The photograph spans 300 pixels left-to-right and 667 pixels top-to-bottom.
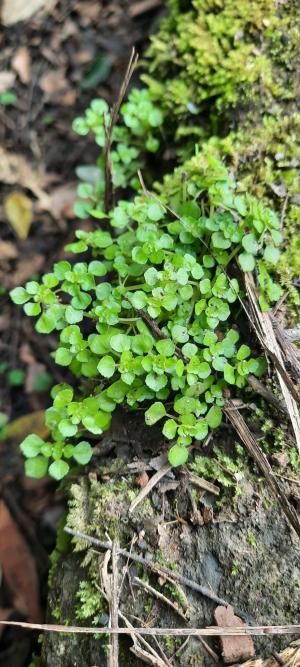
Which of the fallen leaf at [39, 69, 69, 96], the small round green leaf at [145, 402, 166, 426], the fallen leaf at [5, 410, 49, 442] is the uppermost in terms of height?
the fallen leaf at [39, 69, 69, 96]

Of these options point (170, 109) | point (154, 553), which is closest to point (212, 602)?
point (154, 553)

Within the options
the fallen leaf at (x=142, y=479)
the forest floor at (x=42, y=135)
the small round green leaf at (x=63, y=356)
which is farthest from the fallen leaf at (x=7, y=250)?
the fallen leaf at (x=142, y=479)

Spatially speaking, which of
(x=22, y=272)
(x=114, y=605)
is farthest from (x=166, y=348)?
(x=22, y=272)

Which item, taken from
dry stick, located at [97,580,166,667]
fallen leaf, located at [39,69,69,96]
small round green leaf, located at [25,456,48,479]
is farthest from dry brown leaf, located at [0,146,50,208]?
dry stick, located at [97,580,166,667]

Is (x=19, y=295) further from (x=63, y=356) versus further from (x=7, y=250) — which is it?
(x=7, y=250)

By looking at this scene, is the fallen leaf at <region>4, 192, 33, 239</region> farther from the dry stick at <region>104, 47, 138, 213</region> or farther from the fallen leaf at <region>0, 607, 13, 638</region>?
the fallen leaf at <region>0, 607, 13, 638</region>

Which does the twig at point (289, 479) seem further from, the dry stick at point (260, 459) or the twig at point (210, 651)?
the twig at point (210, 651)

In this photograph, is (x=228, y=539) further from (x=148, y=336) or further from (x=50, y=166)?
(x=50, y=166)

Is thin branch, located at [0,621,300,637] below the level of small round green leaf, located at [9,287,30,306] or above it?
below
